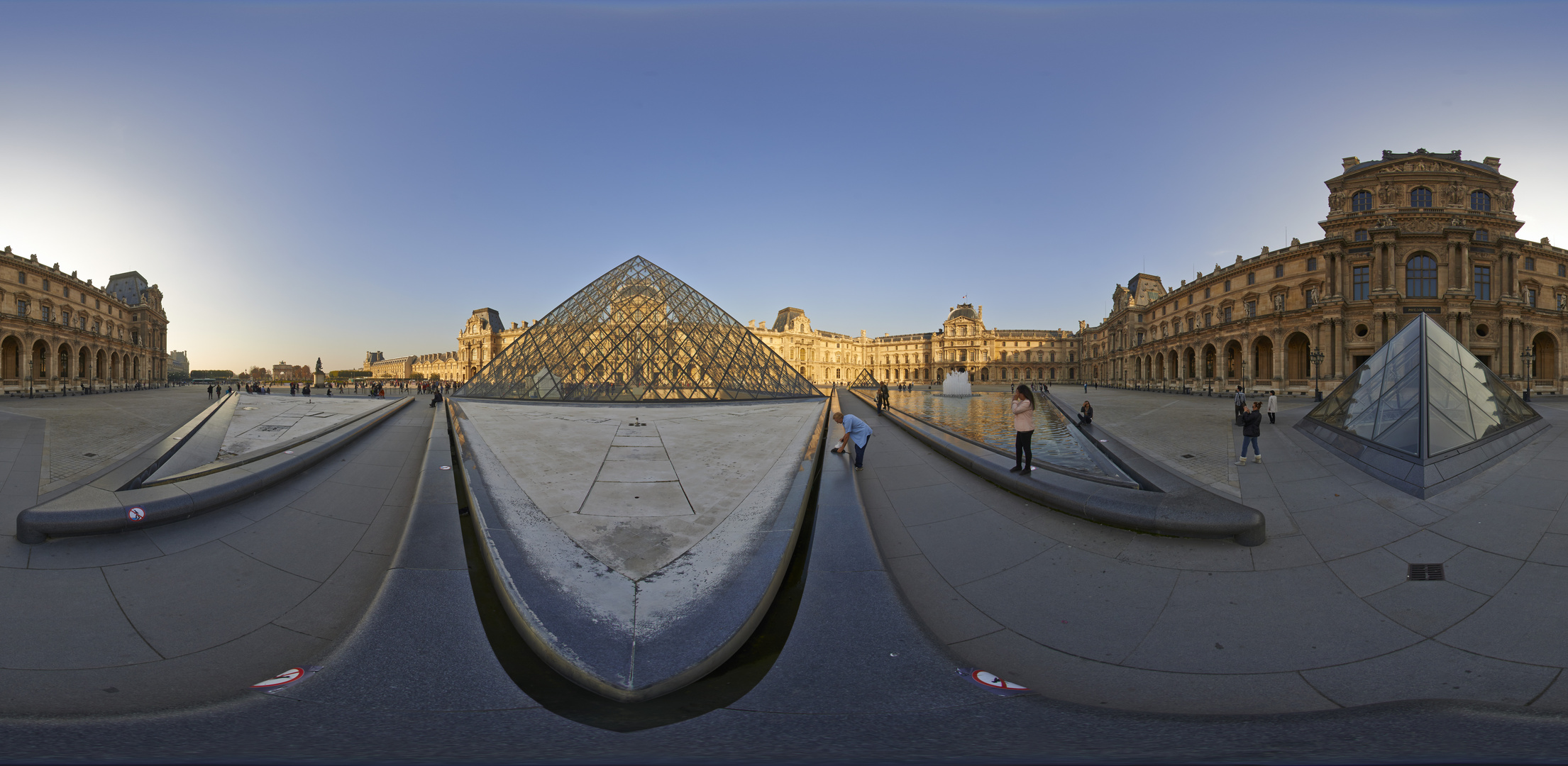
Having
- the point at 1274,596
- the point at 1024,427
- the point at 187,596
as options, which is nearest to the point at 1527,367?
the point at 1024,427

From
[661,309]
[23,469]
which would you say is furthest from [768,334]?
[23,469]

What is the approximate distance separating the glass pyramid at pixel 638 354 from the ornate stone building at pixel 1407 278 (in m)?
32.7

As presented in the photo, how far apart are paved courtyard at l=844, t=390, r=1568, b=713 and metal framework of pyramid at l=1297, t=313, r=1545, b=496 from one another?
0.31m

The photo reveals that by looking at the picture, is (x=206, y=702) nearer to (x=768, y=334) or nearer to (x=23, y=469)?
(x=23, y=469)

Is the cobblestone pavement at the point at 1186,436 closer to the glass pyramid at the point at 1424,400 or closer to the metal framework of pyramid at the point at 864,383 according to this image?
the glass pyramid at the point at 1424,400

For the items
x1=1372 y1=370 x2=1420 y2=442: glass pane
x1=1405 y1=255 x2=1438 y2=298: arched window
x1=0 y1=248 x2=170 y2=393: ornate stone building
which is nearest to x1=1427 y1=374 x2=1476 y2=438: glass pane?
x1=1372 y1=370 x2=1420 y2=442: glass pane

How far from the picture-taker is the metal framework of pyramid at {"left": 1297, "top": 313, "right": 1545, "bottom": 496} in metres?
6.13

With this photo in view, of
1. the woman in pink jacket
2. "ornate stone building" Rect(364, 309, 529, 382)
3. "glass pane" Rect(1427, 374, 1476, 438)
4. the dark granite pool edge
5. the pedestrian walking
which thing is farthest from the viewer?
"ornate stone building" Rect(364, 309, 529, 382)

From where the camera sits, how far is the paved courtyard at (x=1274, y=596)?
2967 millimetres

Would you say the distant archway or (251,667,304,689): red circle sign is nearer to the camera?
(251,667,304,689): red circle sign

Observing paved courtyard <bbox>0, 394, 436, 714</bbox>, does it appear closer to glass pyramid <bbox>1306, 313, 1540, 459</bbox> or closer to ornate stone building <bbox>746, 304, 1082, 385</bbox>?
glass pyramid <bbox>1306, 313, 1540, 459</bbox>

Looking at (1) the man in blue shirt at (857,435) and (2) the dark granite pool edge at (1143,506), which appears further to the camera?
(1) the man in blue shirt at (857,435)

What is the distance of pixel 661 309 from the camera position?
1155 inches

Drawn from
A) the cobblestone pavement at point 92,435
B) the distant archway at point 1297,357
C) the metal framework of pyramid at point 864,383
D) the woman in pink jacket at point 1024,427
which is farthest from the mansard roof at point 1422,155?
the cobblestone pavement at point 92,435
